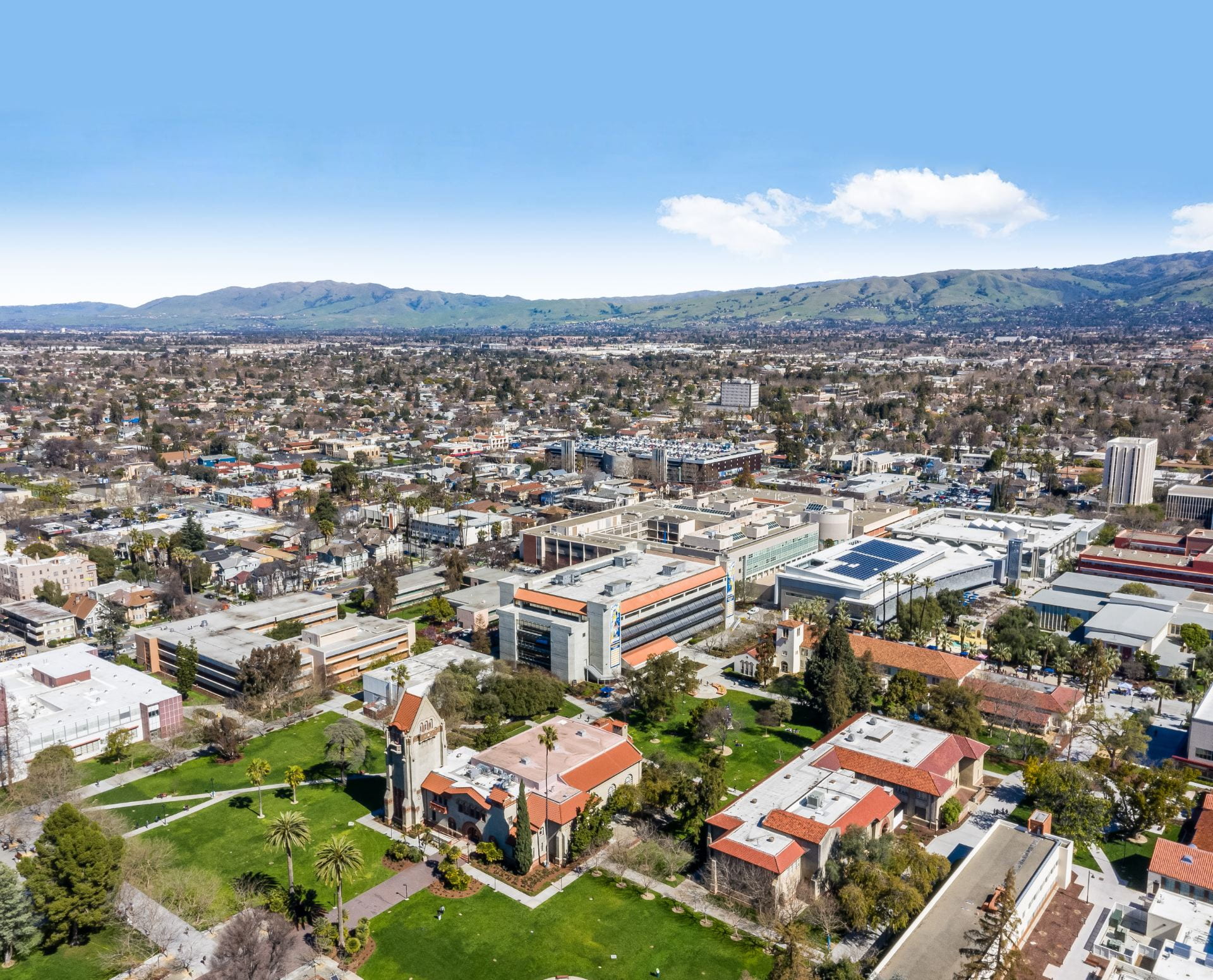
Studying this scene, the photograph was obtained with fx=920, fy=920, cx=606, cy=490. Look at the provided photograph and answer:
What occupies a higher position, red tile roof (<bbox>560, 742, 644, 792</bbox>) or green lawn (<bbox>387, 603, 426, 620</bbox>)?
red tile roof (<bbox>560, 742, 644, 792</bbox>)

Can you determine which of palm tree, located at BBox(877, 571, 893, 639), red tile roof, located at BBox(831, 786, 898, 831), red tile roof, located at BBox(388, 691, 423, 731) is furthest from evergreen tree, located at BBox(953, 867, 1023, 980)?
palm tree, located at BBox(877, 571, 893, 639)

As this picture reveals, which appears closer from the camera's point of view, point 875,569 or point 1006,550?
point 875,569

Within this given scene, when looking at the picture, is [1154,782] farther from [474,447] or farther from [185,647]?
[474,447]

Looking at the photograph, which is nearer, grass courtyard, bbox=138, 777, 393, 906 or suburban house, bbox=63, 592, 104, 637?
grass courtyard, bbox=138, 777, 393, 906

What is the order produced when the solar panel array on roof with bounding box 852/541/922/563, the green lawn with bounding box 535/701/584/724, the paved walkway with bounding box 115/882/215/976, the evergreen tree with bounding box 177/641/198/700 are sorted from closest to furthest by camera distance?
the paved walkway with bounding box 115/882/215/976, the green lawn with bounding box 535/701/584/724, the evergreen tree with bounding box 177/641/198/700, the solar panel array on roof with bounding box 852/541/922/563

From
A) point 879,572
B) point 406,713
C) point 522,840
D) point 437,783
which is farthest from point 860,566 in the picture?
point 522,840

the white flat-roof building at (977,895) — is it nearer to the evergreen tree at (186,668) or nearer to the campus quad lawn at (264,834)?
the campus quad lawn at (264,834)

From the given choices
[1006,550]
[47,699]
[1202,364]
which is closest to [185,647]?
[47,699]

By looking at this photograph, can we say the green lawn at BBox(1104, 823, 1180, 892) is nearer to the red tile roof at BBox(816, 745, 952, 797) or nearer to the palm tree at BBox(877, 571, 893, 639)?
the red tile roof at BBox(816, 745, 952, 797)
